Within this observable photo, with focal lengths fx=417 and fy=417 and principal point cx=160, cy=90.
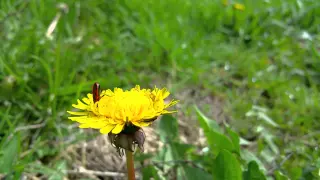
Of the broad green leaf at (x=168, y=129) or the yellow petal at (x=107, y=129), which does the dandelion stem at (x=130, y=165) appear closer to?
the yellow petal at (x=107, y=129)

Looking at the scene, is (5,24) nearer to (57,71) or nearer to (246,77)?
(57,71)

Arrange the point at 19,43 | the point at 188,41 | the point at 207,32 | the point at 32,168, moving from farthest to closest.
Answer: the point at 207,32 < the point at 188,41 < the point at 19,43 < the point at 32,168

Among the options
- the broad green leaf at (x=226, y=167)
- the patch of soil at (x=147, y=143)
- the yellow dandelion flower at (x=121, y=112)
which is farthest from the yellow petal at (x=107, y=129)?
the patch of soil at (x=147, y=143)

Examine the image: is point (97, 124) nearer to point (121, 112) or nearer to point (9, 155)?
point (121, 112)

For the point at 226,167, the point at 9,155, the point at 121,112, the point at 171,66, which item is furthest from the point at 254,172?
the point at 171,66

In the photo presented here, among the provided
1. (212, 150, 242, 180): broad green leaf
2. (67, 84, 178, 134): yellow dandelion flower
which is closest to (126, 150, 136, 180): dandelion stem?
(67, 84, 178, 134): yellow dandelion flower

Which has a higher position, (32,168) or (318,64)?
(318,64)

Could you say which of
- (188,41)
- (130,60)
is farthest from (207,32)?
(130,60)
